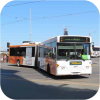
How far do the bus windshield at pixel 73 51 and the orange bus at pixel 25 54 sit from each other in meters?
8.92

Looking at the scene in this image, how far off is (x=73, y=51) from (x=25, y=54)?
11155 mm

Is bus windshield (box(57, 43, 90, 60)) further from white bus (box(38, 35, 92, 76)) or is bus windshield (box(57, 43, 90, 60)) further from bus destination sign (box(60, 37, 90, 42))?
bus destination sign (box(60, 37, 90, 42))

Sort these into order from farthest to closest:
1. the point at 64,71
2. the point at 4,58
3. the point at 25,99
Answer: the point at 4,58 → the point at 64,71 → the point at 25,99

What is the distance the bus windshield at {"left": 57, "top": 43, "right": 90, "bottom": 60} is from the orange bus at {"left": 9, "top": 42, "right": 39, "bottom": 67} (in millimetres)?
8922

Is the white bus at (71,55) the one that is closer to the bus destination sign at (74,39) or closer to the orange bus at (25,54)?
the bus destination sign at (74,39)

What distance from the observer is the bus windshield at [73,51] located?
10938mm

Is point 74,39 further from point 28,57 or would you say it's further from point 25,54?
point 25,54

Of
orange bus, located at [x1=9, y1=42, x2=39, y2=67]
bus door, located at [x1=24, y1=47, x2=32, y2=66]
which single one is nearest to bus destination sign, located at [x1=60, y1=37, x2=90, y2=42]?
orange bus, located at [x1=9, y1=42, x2=39, y2=67]

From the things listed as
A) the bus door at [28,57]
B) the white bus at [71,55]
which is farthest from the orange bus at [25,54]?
the white bus at [71,55]

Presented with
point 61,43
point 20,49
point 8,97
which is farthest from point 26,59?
point 8,97

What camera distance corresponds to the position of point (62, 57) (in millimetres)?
10906

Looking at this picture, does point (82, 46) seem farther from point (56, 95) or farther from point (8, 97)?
point (8, 97)

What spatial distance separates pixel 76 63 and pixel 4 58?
2716cm

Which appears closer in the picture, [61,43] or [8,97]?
[8,97]
